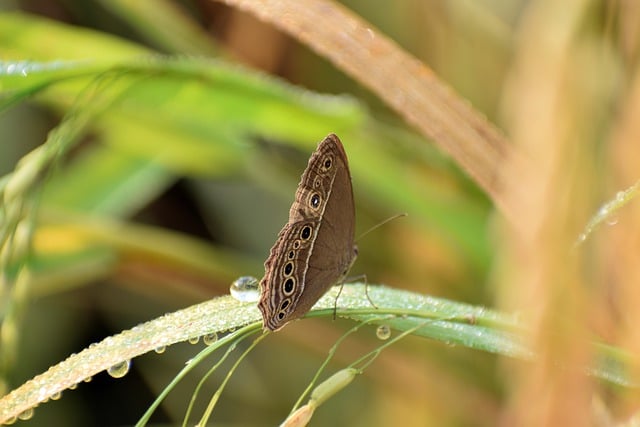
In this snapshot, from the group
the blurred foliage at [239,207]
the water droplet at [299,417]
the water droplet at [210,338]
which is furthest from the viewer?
the blurred foliage at [239,207]

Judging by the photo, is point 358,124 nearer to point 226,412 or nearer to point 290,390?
point 290,390

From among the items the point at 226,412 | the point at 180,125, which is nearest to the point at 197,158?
the point at 180,125

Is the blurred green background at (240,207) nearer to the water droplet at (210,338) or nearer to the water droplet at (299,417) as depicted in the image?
the water droplet at (210,338)

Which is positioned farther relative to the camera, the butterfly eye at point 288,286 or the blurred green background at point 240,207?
the blurred green background at point 240,207

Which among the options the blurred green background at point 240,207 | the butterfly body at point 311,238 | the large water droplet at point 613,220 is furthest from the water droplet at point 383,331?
the blurred green background at point 240,207

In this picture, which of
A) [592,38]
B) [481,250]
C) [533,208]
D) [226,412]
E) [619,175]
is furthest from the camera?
[226,412]

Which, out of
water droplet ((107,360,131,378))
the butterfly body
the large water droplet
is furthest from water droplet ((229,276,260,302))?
the large water droplet

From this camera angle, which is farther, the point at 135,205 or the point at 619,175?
the point at 135,205
